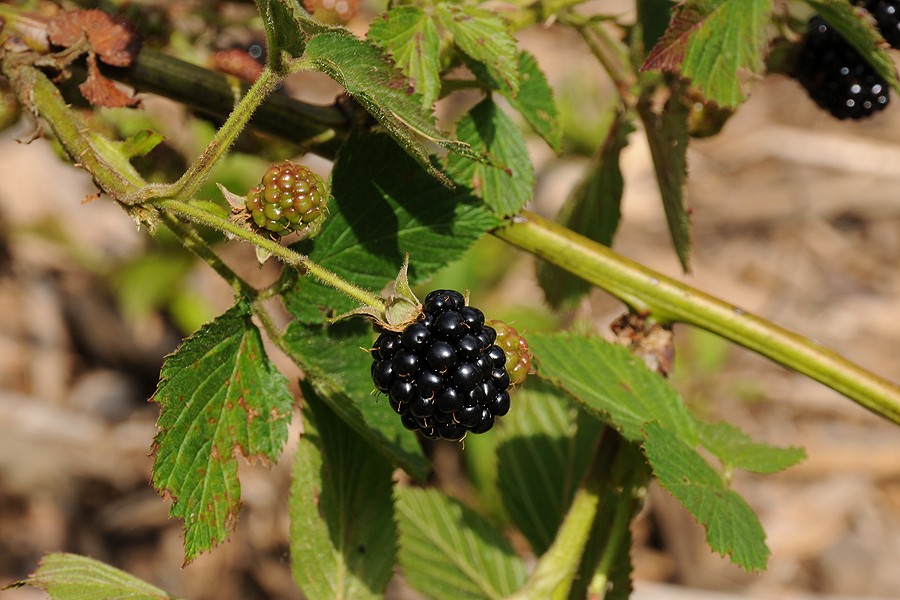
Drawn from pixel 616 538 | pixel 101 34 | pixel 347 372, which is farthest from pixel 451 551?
pixel 101 34

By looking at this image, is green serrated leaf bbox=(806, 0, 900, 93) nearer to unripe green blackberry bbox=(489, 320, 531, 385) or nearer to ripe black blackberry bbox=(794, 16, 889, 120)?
ripe black blackberry bbox=(794, 16, 889, 120)

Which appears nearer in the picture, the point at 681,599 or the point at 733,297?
the point at 681,599

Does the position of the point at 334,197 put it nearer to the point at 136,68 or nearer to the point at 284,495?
the point at 136,68

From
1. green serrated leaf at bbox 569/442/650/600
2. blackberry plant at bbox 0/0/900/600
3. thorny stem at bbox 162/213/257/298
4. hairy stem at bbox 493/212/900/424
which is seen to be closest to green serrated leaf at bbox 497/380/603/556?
blackberry plant at bbox 0/0/900/600

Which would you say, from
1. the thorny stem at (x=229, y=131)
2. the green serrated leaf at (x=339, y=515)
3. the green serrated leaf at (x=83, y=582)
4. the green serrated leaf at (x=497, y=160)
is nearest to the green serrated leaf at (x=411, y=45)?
the green serrated leaf at (x=497, y=160)

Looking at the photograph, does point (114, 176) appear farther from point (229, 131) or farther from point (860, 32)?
point (860, 32)

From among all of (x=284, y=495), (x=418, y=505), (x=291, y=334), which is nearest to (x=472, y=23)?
(x=291, y=334)
